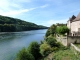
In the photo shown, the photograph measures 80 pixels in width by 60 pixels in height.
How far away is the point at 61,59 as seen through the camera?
17359 mm

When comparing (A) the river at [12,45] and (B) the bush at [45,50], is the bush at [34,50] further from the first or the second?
(A) the river at [12,45]

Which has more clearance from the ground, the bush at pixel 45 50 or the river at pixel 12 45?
the bush at pixel 45 50

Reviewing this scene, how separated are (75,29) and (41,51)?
1217 centimetres

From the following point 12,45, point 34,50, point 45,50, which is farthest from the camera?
point 12,45

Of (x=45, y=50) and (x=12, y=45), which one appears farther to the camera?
(x=12, y=45)

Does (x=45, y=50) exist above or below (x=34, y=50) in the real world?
above

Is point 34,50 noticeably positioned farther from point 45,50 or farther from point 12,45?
point 12,45

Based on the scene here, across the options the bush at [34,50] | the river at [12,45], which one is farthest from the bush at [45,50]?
the river at [12,45]

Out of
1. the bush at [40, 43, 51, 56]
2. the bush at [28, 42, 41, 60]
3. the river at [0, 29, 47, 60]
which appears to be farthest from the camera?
the river at [0, 29, 47, 60]

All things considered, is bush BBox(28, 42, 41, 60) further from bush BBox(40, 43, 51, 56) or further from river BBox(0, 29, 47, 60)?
river BBox(0, 29, 47, 60)

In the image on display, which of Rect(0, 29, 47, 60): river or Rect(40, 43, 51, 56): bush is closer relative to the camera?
Rect(40, 43, 51, 56): bush

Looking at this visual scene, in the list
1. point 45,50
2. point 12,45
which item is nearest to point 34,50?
point 45,50

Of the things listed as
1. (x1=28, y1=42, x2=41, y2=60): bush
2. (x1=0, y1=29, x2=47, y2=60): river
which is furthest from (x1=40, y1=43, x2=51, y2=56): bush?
(x1=0, y1=29, x2=47, y2=60): river

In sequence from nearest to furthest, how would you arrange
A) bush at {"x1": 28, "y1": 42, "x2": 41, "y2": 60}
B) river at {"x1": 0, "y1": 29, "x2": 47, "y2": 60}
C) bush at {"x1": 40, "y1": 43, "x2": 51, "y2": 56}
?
bush at {"x1": 40, "y1": 43, "x2": 51, "y2": 56} < bush at {"x1": 28, "y1": 42, "x2": 41, "y2": 60} < river at {"x1": 0, "y1": 29, "x2": 47, "y2": 60}
